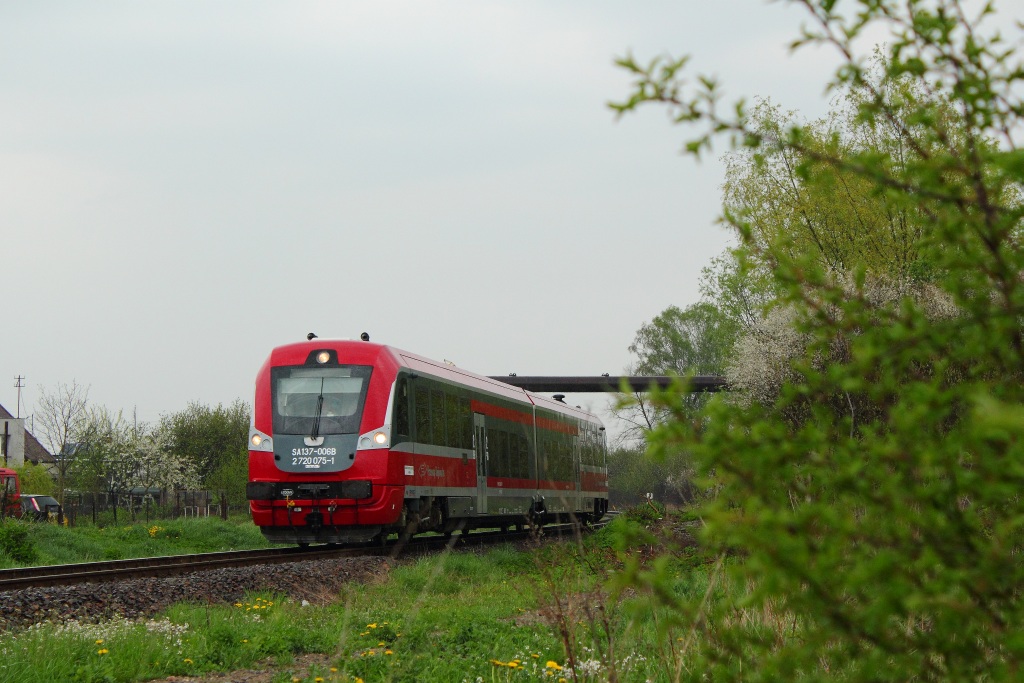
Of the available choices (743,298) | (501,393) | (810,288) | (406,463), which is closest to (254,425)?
(406,463)

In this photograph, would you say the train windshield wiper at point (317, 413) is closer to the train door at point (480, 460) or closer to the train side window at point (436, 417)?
the train side window at point (436, 417)

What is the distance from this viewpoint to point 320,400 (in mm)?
17250

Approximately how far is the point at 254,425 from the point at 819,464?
52.4 ft

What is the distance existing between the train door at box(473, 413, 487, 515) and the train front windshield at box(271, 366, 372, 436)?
401cm

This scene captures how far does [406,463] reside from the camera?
17.2m

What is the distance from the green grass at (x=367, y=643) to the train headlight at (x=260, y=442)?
5972 mm

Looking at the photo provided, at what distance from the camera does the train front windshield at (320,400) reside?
55.9 ft

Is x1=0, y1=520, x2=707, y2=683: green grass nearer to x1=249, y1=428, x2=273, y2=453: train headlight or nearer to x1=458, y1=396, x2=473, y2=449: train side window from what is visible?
x1=249, y1=428, x2=273, y2=453: train headlight

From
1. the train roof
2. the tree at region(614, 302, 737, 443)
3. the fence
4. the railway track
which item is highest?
the tree at region(614, 302, 737, 443)

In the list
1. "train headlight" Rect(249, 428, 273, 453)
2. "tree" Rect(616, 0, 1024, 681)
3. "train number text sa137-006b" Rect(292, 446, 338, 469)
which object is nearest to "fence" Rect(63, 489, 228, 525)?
"train headlight" Rect(249, 428, 273, 453)

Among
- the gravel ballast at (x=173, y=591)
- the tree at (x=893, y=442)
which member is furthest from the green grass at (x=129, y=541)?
the tree at (x=893, y=442)

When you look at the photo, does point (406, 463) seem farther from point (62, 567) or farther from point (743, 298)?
point (743, 298)

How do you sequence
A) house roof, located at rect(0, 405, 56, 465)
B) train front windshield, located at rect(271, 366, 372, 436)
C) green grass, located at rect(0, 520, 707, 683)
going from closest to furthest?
green grass, located at rect(0, 520, 707, 683)
train front windshield, located at rect(271, 366, 372, 436)
house roof, located at rect(0, 405, 56, 465)

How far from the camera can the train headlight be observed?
17266 mm
